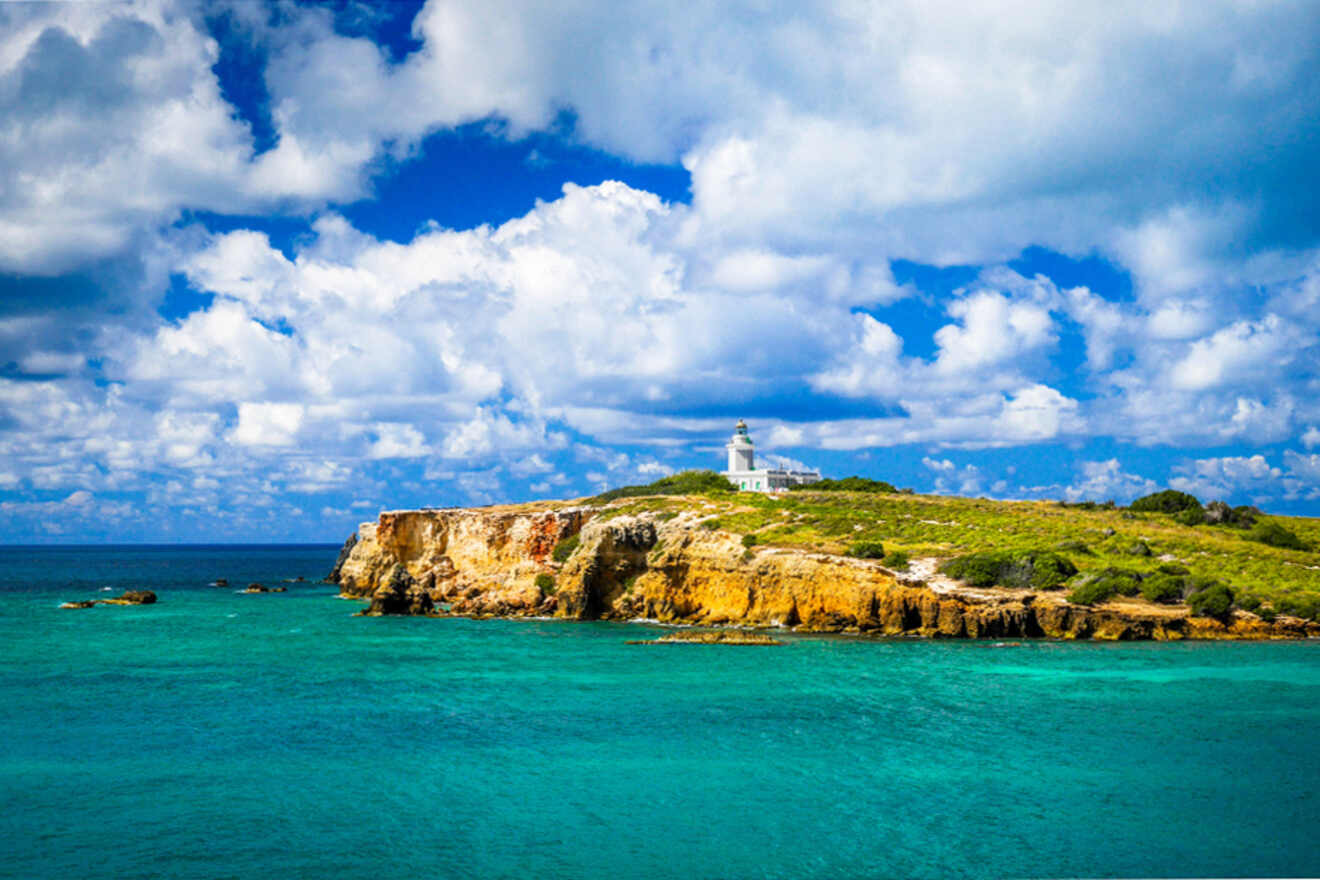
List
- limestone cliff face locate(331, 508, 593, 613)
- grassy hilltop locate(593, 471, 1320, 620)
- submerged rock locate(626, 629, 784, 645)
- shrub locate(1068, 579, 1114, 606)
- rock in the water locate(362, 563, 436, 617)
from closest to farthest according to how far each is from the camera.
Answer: submerged rock locate(626, 629, 784, 645), shrub locate(1068, 579, 1114, 606), grassy hilltop locate(593, 471, 1320, 620), rock in the water locate(362, 563, 436, 617), limestone cliff face locate(331, 508, 593, 613)

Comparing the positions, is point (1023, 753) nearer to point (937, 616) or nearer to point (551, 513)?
point (937, 616)

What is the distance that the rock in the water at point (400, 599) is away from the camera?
197ft

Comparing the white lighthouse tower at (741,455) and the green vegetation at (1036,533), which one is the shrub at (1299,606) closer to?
the green vegetation at (1036,533)

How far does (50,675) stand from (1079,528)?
56017mm

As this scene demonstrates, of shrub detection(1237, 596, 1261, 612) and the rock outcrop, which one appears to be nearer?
shrub detection(1237, 596, 1261, 612)

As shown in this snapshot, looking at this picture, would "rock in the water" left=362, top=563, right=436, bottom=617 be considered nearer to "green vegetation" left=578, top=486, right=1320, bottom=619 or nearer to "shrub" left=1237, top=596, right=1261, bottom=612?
"green vegetation" left=578, top=486, right=1320, bottom=619

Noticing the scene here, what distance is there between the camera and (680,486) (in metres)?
81.9

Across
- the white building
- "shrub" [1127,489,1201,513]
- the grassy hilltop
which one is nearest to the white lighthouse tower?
the white building

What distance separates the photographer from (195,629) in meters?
51.3

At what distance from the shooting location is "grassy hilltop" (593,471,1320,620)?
144 ft

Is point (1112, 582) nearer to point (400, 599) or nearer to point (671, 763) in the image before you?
point (671, 763)

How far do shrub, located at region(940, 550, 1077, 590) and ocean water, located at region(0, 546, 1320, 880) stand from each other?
513 centimetres

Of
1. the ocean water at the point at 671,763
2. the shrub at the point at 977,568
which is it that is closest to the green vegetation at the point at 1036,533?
the shrub at the point at 977,568

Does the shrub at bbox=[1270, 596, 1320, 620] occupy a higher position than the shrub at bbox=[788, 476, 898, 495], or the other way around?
the shrub at bbox=[788, 476, 898, 495]
